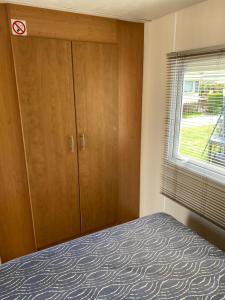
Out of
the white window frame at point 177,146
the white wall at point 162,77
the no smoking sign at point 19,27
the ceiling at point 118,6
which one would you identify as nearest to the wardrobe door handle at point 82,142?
the white wall at point 162,77

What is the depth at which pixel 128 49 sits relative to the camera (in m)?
2.27

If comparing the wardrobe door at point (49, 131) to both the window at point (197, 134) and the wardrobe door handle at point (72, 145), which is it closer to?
the wardrobe door handle at point (72, 145)

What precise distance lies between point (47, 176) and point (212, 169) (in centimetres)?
143

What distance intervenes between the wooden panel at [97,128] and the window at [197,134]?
0.56 metres

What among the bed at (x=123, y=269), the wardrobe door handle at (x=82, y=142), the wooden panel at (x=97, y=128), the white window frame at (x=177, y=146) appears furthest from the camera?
the wardrobe door handle at (x=82, y=142)

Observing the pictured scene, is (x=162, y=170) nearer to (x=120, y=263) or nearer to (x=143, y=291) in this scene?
(x=120, y=263)

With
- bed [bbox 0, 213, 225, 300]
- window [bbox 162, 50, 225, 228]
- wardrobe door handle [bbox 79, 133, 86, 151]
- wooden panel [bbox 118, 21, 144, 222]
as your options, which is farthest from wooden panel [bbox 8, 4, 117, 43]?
bed [bbox 0, 213, 225, 300]

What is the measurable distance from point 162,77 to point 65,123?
3.36 ft

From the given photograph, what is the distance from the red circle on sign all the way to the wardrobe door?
5cm

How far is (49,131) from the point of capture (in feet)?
6.72

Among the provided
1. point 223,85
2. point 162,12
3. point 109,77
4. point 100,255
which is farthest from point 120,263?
point 162,12

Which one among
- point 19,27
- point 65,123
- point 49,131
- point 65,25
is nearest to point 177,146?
point 65,123

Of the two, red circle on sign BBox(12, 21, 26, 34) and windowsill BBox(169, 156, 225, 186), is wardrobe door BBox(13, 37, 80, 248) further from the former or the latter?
windowsill BBox(169, 156, 225, 186)

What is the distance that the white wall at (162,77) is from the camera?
174 centimetres
